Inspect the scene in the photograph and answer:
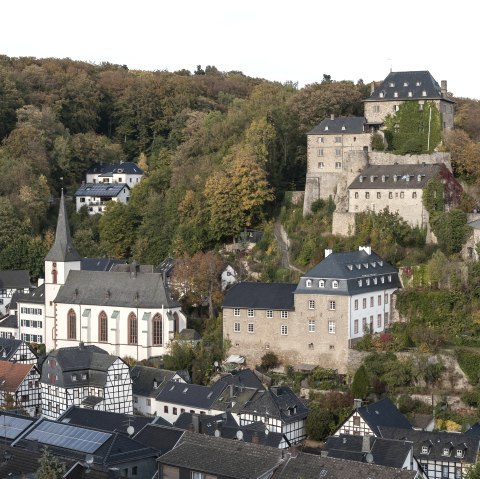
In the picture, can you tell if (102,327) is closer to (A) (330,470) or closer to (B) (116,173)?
(B) (116,173)

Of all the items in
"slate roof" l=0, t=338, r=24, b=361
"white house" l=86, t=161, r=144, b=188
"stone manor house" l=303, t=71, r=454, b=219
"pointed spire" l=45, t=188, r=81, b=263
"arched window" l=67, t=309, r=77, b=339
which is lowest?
"slate roof" l=0, t=338, r=24, b=361

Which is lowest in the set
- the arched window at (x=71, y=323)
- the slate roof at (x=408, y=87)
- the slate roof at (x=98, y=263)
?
the arched window at (x=71, y=323)

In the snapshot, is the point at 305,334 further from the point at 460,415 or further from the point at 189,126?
the point at 189,126

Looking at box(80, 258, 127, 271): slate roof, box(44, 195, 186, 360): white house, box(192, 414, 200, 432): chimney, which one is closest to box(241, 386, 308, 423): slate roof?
box(192, 414, 200, 432): chimney

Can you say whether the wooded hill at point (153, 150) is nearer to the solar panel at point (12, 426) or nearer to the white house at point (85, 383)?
the white house at point (85, 383)

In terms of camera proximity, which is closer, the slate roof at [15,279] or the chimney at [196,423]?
the chimney at [196,423]

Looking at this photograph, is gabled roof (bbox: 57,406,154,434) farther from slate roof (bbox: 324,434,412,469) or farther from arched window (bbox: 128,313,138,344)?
arched window (bbox: 128,313,138,344)

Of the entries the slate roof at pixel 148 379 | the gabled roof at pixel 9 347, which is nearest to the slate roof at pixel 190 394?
the slate roof at pixel 148 379
